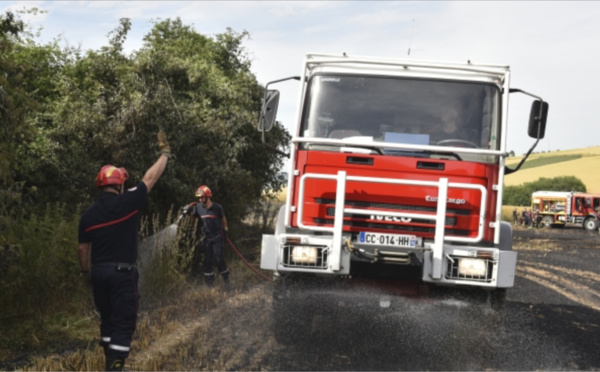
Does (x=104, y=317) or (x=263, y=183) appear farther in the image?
(x=263, y=183)

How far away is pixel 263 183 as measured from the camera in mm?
22266

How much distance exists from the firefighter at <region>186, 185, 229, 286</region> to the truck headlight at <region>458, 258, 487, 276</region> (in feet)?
19.2

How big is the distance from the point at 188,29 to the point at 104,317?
88.6 feet

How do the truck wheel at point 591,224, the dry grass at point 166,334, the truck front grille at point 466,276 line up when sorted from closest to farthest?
the dry grass at point 166,334, the truck front grille at point 466,276, the truck wheel at point 591,224

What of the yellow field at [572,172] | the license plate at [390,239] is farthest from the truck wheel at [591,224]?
the license plate at [390,239]

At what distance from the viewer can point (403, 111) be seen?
25.7 feet

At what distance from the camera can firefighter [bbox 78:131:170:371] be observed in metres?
6.02

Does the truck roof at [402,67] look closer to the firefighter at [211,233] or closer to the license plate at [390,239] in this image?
the license plate at [390,239]

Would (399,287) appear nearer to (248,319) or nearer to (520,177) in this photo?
(248,319)

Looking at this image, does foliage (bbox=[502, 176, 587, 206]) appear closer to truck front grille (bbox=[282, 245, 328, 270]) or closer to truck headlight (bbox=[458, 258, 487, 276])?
truck headlight (bbox=[458, 258, 487, 276])

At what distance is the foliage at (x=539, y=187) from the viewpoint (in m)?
82.3

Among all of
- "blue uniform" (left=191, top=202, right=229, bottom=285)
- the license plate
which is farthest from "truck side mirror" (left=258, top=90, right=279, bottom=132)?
"blue uniform" (left=191, top=202, right=229, bottom=285)

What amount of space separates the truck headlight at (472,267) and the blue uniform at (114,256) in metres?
3.03

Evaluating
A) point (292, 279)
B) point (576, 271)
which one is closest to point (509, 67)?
point (292, 279)
